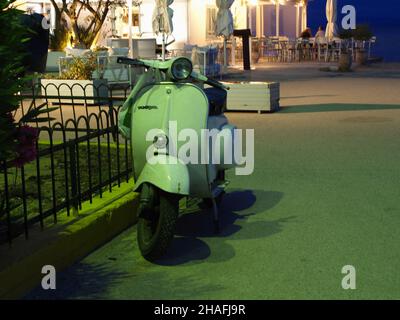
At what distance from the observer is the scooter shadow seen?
4652 mm

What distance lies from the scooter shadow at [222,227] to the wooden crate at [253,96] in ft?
18.4

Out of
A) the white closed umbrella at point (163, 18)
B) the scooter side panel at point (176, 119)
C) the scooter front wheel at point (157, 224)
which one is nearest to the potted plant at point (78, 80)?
the white closed umbrella at point (163, 18)

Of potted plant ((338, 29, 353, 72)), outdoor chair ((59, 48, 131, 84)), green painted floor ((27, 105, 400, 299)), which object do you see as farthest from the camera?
potted plant ((338, 29, 353, 72))

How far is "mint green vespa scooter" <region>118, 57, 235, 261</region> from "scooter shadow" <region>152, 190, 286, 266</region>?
0.14 m

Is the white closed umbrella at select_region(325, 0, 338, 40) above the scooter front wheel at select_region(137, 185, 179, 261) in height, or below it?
above

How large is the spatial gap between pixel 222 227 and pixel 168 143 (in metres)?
0.84

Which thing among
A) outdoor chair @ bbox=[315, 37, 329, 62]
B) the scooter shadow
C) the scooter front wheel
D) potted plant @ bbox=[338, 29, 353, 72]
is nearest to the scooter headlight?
the scooter front wheel

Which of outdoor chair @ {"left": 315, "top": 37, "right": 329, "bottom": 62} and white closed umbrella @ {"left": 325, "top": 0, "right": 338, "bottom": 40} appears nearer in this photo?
outdoor chair @ {"left": 315, "top": 37, "right": 329, "bottom": 62}

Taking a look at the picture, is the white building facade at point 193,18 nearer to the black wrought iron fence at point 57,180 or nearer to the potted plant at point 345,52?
the potted plant at point 345,52

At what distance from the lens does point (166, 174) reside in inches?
180

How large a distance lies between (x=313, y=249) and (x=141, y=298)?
1.31 m

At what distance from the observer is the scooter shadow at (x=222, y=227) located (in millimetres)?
4652

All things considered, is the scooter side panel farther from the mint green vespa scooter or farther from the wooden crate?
the wooden crate

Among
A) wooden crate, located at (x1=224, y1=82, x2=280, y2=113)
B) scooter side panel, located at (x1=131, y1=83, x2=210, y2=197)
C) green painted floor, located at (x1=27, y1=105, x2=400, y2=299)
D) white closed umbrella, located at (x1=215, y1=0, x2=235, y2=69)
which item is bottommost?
green painted floor, located at (x1=27, y1=105, x2=400, y2=299)
